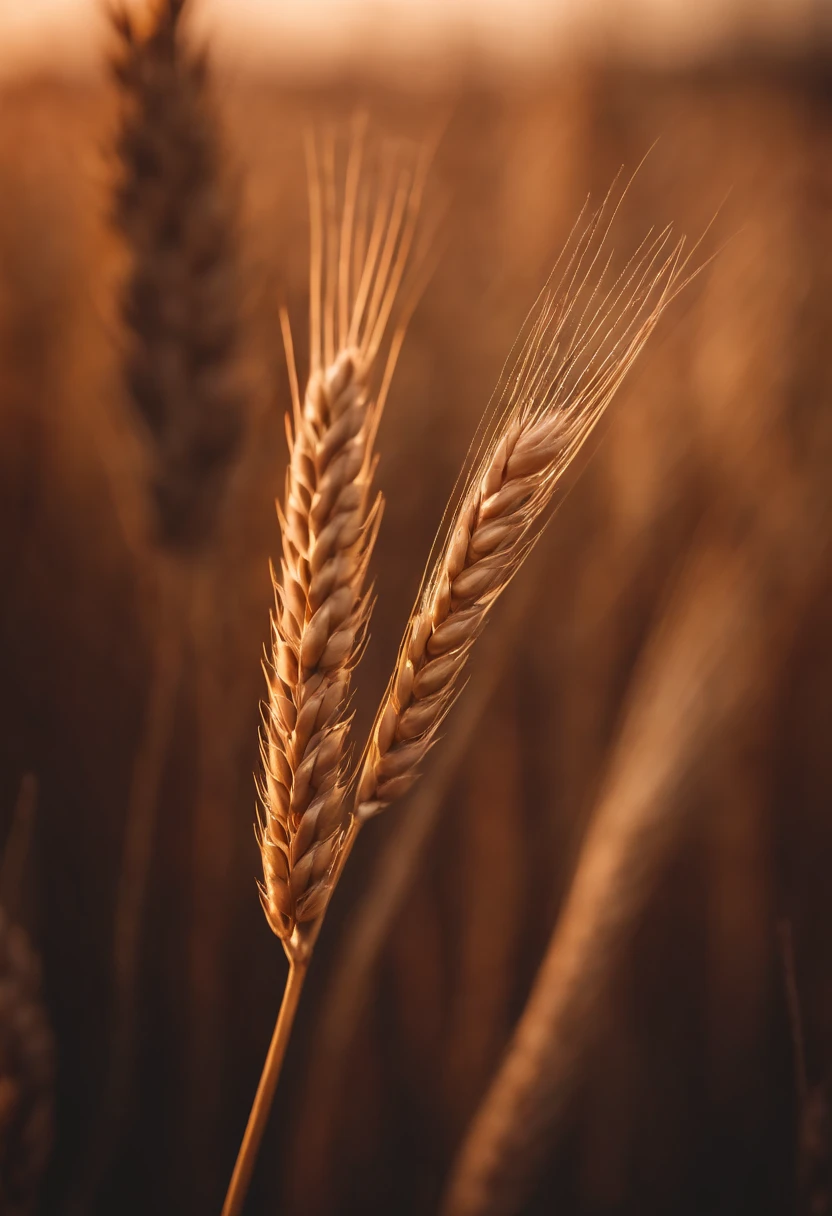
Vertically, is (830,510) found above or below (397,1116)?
above

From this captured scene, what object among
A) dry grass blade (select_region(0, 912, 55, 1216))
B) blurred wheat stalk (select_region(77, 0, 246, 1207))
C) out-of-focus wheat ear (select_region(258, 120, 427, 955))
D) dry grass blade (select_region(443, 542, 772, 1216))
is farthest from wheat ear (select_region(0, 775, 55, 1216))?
dry grass blade (select_region(443, 542, 772, 1216))

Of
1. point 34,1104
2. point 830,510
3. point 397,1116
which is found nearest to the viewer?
point 34,1104

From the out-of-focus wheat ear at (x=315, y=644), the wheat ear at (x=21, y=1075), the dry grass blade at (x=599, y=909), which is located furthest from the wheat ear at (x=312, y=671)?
the dry grass blade at (x=599, y=909)

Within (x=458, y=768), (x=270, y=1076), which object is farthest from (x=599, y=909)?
(x=458, y=768)

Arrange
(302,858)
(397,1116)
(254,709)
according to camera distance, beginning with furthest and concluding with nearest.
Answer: (254,709)
(397,1116)
(302,858)

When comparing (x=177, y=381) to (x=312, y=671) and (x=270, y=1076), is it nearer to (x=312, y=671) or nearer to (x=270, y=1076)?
(x=312, y=671)

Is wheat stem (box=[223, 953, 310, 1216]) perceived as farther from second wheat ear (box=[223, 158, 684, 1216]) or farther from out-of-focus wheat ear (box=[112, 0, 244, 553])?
out-of-focus wheat ear (box=[112, 0, 244, 553])

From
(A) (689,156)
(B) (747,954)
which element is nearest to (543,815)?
(B) (747,954)

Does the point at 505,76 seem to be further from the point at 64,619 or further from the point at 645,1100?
the point at 645,1100

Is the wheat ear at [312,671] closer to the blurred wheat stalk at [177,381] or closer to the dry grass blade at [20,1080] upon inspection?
the dry grass blade at [20,1080]
